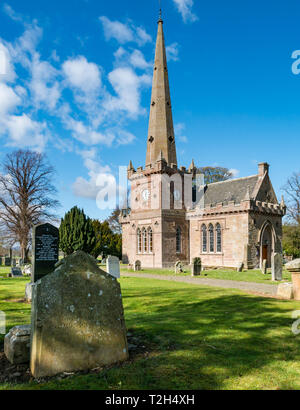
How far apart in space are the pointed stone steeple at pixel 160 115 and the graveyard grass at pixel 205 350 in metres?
26.3

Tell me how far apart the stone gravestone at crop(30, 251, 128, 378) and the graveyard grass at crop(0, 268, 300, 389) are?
0.23m

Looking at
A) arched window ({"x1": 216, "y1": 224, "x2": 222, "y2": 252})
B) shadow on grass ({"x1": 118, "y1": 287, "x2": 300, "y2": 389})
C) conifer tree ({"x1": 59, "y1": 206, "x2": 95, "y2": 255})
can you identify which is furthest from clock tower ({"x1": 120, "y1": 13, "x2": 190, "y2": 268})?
shadow on grass ({"x1": 118, "y1": 287, "x2": 300, "y2": 389})

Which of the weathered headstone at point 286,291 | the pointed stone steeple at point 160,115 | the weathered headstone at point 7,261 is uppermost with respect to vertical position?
the pointed stone steeple at point 160,115

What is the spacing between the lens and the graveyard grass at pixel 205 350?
3502 mm

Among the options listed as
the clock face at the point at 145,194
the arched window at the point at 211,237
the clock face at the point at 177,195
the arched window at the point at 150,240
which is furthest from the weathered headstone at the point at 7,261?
the arched window at the point at 211,237

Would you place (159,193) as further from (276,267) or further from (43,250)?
(43,250)

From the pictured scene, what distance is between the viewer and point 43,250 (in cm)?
1152

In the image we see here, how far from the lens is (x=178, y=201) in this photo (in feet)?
109

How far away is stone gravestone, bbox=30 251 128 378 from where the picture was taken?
3771 millimetres

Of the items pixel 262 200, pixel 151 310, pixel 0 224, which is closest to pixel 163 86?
pixel 262 200

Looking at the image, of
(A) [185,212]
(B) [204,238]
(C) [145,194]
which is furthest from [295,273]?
(C) [145,194]

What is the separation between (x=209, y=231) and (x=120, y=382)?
93.3 feet

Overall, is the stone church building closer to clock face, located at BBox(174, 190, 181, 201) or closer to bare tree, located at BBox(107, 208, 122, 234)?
clock face, located at BBox(174, 190, 181, 201)

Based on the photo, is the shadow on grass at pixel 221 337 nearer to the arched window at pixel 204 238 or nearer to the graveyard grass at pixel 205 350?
the graveyard grass at pixel 205 350
